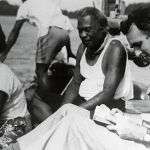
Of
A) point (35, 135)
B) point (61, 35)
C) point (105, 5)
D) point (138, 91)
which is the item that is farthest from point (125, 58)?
point (105, 5)

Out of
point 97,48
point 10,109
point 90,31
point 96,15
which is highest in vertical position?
point 96,15

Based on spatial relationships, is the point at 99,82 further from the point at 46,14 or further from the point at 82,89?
the point at 46,14

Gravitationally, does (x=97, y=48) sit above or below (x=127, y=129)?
above

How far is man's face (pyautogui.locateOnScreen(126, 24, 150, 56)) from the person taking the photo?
10.3 feet

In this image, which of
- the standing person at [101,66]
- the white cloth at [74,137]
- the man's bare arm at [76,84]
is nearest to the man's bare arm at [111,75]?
the standing person at [101,66]

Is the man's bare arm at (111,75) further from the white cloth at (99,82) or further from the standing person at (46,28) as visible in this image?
the standing person at (46,28)

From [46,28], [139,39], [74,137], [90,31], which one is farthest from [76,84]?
[46,28]

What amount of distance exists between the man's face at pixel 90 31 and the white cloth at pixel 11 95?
27.7 inches

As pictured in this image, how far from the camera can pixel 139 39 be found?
3193 millimetres

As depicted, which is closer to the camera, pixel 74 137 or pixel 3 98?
pixel 74 137

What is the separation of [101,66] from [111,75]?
0.15m

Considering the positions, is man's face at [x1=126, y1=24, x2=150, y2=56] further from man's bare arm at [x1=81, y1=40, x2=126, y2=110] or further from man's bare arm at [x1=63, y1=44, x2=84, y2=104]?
man's bare arm at [x1=63, y1=44, x2=84, y2=104]

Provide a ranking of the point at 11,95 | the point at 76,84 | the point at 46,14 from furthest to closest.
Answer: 1. the point at 46,14
2. the point at 76,84
3. the point at 11,95

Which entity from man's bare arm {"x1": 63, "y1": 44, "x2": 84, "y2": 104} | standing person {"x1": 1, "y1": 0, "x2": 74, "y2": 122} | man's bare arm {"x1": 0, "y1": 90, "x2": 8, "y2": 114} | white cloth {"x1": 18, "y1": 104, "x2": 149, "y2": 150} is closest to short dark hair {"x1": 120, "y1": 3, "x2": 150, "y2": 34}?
man's bare arm {"x1": 63, "y1": 44, "x2": 84, "y2": 104}
